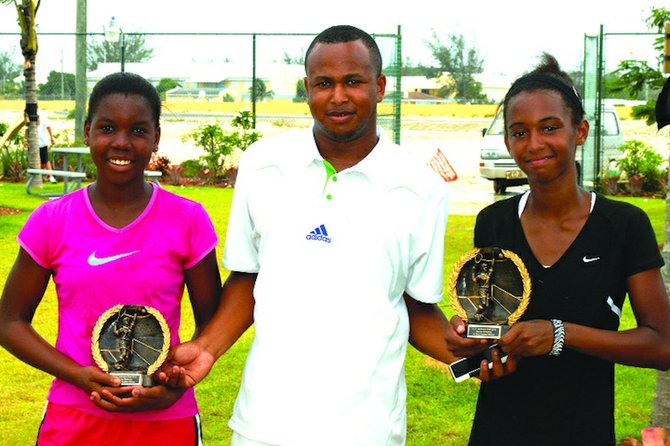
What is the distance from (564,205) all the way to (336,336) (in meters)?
0.84

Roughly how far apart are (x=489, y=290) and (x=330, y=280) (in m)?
0.53

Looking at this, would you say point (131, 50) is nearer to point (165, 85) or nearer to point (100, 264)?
point (165, 85)

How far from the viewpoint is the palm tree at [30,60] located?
60.4ft

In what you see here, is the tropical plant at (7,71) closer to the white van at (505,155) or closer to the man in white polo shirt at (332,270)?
the white van at (505,155)

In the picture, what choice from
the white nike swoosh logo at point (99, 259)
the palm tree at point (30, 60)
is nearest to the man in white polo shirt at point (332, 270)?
the white nike swoosh logo at point (99, 259)

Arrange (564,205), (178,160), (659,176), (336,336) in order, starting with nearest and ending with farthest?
(336,336)
(564,205)
(659,176)
(178,160)

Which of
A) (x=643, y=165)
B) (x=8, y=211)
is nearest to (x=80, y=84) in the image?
(x=8, y=211)

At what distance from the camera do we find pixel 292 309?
309 cm

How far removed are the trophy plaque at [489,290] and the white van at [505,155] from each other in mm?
16663

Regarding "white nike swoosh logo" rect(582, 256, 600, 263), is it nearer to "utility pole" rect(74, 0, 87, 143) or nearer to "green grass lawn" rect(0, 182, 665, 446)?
"green grass lawn" rect(0, 182, 665, 446)

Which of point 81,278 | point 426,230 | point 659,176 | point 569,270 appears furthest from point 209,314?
point 659,176

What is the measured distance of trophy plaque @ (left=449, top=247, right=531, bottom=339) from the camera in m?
3.12

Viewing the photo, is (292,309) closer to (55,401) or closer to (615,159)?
(55,401)

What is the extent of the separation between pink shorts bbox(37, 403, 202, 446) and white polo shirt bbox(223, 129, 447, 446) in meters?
0.27
